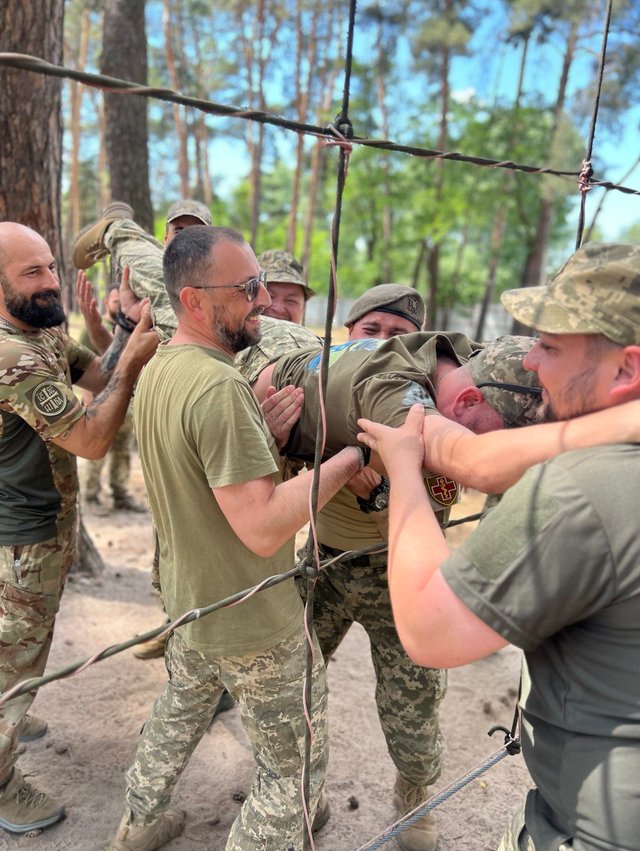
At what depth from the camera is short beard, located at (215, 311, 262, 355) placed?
79.0 inches

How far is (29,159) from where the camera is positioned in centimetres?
382

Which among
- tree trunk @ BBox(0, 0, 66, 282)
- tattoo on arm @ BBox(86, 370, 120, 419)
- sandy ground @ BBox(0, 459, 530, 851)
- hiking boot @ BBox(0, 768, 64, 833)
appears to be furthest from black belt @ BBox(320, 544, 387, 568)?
tree trunk @ BBox(0, 0, 66, 282)

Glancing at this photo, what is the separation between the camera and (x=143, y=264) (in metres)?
3.18

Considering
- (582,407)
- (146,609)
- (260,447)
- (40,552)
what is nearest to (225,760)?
(40,552)

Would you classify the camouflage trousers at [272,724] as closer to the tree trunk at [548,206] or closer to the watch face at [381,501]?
the watch face at [381,501]

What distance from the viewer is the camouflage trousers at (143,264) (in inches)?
110

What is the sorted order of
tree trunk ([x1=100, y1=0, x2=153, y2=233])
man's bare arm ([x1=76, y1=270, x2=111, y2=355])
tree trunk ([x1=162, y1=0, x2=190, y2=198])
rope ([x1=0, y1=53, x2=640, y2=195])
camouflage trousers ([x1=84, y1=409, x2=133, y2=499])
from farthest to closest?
tree trunk ([x1=162, y1=0, x2=190, y2=198]), tree trunk ([x1=100, y1=0, x2=153, y2=233]), camouflage trousers ([x1=84, y1=409, x2=133, y2=499]), man's bare arm ([x1=76, y1=270, x2=111, y2=355]), rope ([x1=0, y1=53, x2=640, y2=195])

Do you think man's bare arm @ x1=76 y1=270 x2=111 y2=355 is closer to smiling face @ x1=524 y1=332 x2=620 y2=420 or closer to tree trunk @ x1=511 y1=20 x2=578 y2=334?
smiling face @ x1=524 y1=332 x2=620 y2=420

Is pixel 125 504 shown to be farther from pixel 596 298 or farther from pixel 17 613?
pixel 596 298

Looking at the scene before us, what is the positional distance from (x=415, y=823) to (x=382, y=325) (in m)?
2.11

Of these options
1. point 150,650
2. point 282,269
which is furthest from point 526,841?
point 282,269

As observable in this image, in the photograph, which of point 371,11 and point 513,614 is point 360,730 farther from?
point 371,11

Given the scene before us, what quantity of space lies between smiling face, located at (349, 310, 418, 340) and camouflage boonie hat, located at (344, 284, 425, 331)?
1 centimetres

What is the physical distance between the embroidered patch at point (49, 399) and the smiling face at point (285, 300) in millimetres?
1763
